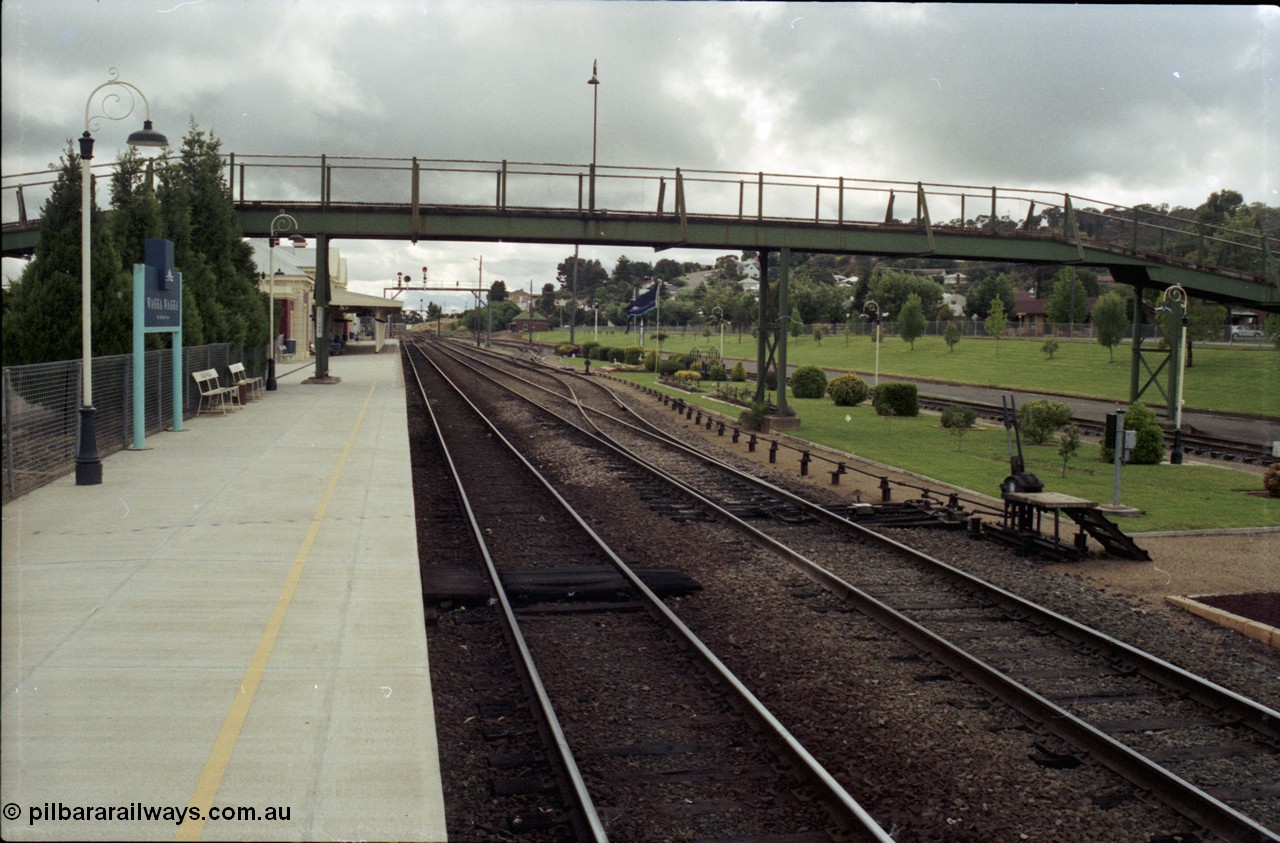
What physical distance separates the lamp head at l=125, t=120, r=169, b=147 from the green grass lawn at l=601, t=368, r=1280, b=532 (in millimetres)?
14332

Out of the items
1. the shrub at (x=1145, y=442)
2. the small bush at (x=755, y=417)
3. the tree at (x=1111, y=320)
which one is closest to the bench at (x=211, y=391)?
the small bush at (x=755, y=417)

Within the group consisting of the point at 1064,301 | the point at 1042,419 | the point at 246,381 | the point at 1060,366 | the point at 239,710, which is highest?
the point at 1064,301

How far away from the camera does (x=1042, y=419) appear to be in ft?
87.1

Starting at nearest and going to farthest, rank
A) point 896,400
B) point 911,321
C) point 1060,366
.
A: 1. point 896,400
2. point 1060,366
3. point 911,321

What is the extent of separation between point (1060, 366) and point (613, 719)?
186 ft

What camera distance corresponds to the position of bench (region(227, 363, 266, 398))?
28.2 metres

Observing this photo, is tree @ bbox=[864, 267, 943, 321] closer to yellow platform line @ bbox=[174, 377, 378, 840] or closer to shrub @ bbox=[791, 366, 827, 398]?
shrub @ bbox=[791, 366, 827, 398]

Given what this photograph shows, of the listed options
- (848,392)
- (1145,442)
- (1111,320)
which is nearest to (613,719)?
(1145,442)

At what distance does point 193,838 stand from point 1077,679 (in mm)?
6695

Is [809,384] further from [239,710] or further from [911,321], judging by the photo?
[239,710]

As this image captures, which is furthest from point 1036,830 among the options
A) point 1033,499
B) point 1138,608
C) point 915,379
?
point 915,379

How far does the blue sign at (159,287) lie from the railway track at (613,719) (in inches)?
349

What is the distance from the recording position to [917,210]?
2856 centimetres

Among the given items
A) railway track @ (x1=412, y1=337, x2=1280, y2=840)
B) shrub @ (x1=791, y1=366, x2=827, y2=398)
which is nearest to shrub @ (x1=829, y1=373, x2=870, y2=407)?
shrub @ (x1=791, y1=366, x2=827, y2=398)
